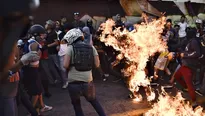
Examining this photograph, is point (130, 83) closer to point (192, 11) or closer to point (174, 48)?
point (174, 48)

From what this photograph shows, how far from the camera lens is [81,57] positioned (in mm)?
5445

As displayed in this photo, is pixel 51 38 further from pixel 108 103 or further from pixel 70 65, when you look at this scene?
pixel 70 65

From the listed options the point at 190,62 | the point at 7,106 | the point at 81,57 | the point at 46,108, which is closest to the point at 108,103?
the point at 46,108

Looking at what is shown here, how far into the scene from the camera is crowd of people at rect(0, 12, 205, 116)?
17.9ft

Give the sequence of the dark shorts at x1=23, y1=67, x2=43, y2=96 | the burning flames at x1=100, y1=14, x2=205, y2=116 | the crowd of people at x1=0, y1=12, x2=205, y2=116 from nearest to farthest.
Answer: the crowd of people at x1=0, y1=12, x2=205, y2=116, the dark shorts at x1=23, y1=67, x2=43, y2=96, the burning flames at x1=100, y1=14, x2=205, y2=116

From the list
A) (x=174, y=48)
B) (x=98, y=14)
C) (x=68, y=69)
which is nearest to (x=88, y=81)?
(x=68, y=69)

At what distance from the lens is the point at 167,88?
8.84 m

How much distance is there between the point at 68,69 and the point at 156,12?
1143 cm

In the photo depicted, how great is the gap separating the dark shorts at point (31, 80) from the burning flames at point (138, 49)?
2696 mm

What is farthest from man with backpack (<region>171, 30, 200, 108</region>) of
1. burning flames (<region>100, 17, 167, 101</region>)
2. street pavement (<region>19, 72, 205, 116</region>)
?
burning flames (<region>100, 17, 167, 101</region>)

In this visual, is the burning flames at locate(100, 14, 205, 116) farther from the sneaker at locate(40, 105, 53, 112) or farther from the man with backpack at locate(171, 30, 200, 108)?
the sneaker at locate(40, 105, 53, 112)

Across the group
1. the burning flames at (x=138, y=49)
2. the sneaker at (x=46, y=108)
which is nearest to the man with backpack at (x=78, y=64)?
the sneaker at (x=46, y=108)

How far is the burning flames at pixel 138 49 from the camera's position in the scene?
27.3ft

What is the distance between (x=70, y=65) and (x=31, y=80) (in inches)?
44.5
